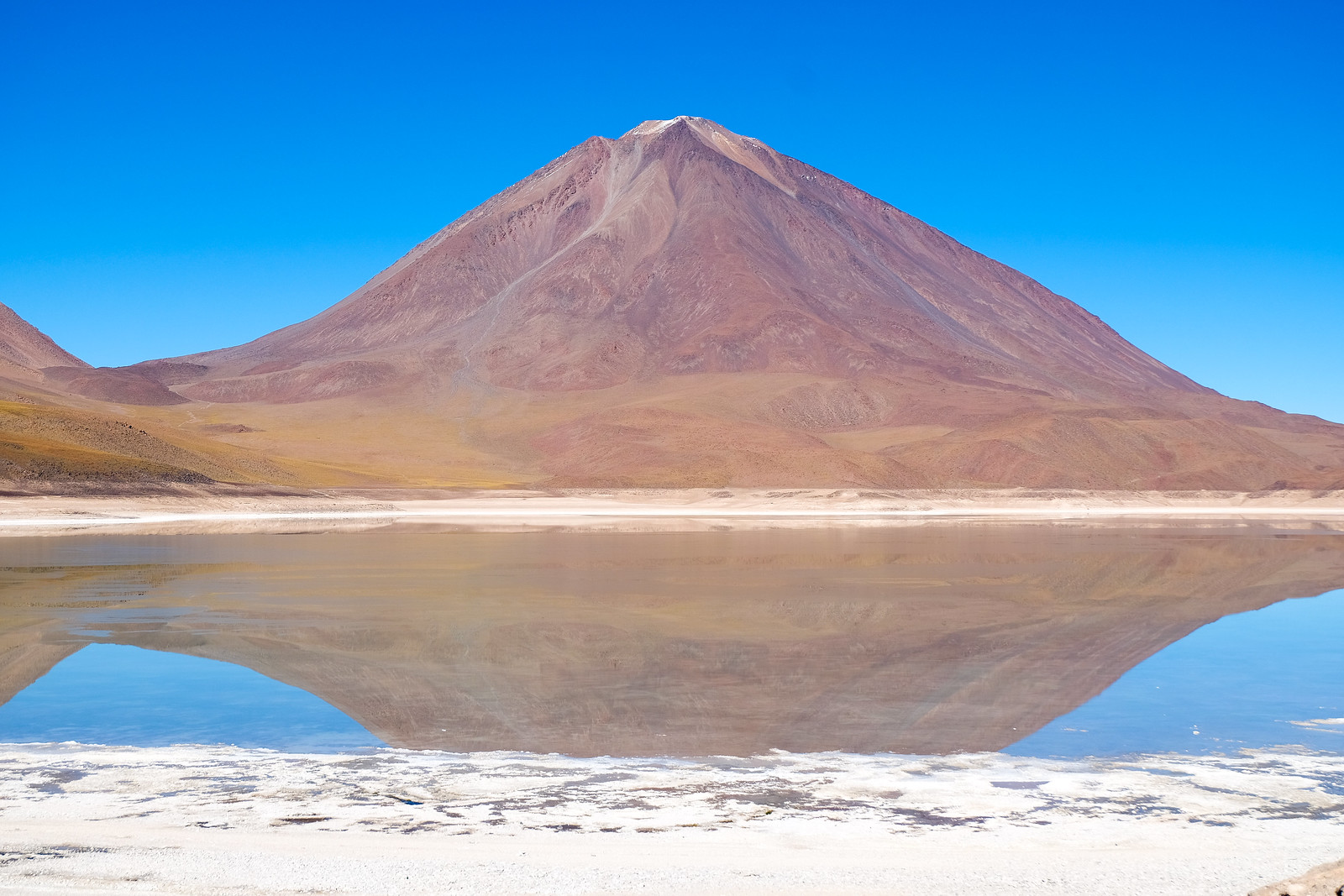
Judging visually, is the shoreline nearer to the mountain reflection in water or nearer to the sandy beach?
the mountain reflection in water

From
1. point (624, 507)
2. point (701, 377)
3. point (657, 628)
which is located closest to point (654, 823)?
point (657, 628)

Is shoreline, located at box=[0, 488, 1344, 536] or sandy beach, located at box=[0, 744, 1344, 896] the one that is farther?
shoreline, located at box=[0, 488, 1344, 536]

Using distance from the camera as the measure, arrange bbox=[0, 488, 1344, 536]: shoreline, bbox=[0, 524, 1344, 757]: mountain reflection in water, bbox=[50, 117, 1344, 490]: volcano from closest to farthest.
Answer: bbox=[0, 524, 1344, 757]: mountain reflection in water → bbox=[0, 488, 1344, 536]: shoreline → bbox=[50, 117, 1344, 490]: volcano

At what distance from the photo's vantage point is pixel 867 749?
930cm

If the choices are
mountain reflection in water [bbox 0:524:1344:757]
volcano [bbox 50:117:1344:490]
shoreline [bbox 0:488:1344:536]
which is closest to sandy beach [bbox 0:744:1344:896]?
mountain reflection in water [bbox 0:524:1344:757]

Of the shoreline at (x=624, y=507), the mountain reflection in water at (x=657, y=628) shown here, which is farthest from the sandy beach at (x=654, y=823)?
the shoreline at (x=624, y=507)

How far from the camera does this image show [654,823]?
714 cm

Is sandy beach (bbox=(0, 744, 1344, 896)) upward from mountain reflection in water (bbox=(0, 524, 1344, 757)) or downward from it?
downward

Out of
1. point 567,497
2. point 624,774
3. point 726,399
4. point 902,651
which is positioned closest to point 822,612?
point 902,651

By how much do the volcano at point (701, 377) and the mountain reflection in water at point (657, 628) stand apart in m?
50.4

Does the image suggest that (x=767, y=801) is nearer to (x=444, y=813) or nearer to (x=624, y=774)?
(x=624, y=774)

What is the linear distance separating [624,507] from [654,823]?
5076cm

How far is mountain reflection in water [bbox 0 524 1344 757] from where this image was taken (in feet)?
34.5

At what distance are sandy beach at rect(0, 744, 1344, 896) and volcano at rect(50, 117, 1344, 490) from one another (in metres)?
68.9
